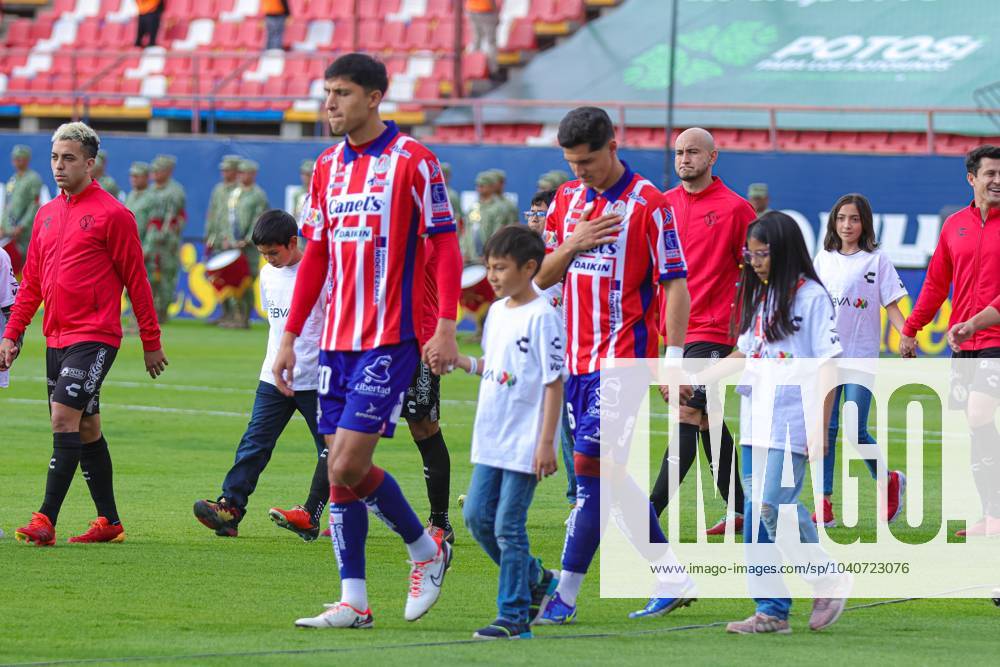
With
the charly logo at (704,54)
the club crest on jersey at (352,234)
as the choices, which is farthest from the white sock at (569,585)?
the charly logo at (704,54)

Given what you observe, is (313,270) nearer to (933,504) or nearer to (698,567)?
(698,567)

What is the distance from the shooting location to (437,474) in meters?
9.61

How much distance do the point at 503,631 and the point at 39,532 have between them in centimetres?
338

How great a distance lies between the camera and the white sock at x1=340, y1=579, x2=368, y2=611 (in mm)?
7246

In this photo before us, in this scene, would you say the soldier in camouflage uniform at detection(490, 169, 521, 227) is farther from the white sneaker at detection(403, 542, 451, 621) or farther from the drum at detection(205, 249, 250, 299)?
the white sneaker at detection(403, 542, 451, 621)

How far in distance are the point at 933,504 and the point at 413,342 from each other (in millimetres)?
5709

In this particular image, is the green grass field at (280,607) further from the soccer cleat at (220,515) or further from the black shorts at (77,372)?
the black shorts at (77,372)

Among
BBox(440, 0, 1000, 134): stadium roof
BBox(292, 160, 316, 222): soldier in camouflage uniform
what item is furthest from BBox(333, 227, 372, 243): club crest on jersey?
BBox(440, 0, 1000, 134): stadium roof

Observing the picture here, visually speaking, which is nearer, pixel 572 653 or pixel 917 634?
pixel 572 653

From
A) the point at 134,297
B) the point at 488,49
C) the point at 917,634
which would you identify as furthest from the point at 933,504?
the point at 488,49

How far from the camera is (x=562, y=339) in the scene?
7000mm

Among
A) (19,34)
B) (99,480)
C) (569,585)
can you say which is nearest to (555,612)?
(569,585)

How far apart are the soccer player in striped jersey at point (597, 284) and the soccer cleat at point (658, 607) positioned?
403 mm

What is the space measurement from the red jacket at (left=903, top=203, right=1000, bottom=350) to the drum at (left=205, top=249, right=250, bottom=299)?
57.6 ft
